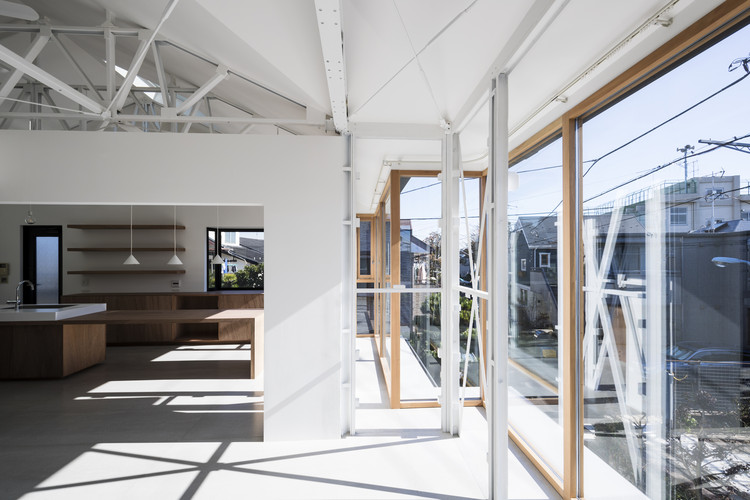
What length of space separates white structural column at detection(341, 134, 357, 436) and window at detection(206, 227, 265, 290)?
17.1ft

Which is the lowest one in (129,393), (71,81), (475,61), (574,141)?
(129,393)

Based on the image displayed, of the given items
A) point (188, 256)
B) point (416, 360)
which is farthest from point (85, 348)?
point (416, 360)

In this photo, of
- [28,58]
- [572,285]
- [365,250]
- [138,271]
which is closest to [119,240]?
[138,271]

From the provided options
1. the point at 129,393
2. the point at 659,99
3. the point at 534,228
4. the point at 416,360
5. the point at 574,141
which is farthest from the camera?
the point at 129,393

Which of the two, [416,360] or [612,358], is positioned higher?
[612,358]

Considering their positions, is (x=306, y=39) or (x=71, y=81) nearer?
(x=306, y=39)

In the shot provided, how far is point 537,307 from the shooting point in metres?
3.29

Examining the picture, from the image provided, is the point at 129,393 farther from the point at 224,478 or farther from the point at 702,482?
the point at 702,482

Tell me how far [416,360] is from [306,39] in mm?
3213

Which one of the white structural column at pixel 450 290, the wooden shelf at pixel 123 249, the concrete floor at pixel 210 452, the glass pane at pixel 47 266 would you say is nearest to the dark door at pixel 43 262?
the glass pane at pixel 47 266

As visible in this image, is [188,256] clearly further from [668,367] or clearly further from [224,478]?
[668,367]

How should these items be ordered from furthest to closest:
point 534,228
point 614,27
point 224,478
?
point 534,228 < point 224,478 < point 614,27

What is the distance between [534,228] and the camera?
3.31m

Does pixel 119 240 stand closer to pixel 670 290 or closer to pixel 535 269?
pixel 535 269
